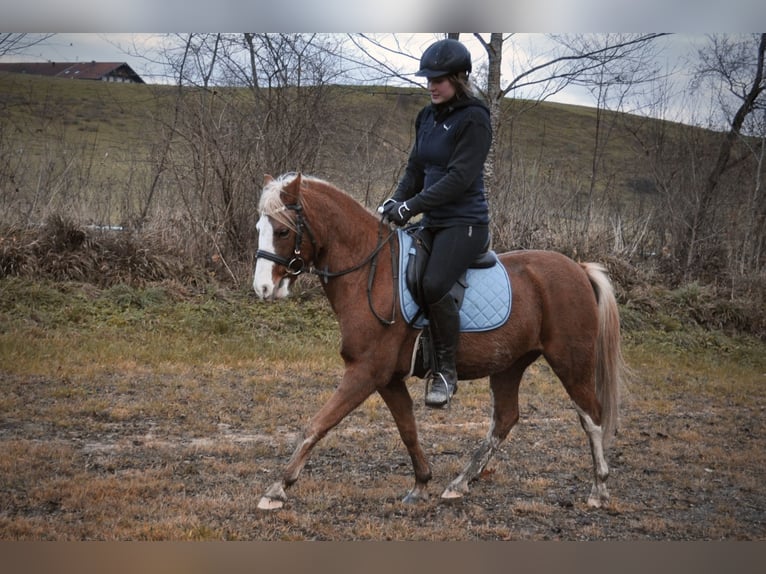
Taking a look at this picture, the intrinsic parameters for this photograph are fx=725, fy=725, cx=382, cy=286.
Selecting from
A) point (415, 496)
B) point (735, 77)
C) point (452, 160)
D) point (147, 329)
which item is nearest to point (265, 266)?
point (452, 160)

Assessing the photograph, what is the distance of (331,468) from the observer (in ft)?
13.2

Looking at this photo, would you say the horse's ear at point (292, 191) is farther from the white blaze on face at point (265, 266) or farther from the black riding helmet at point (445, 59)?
the black riding helmet at point (445, 59)

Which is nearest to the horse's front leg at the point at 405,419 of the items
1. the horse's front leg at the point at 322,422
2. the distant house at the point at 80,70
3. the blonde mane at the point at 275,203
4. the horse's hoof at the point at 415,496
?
the horse's hoof at the point at 415,496

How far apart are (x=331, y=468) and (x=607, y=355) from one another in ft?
5.31

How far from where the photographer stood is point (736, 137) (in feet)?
16.0

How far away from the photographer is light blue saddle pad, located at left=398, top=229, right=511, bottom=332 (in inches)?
134

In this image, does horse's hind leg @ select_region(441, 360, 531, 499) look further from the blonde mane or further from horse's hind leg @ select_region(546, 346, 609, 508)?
the blonde mane

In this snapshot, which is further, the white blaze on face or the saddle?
the saddle

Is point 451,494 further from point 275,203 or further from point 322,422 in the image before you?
point 275,203

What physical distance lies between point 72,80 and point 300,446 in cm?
288

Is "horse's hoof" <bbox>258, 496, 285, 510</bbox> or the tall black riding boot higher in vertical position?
the tall black riding boot

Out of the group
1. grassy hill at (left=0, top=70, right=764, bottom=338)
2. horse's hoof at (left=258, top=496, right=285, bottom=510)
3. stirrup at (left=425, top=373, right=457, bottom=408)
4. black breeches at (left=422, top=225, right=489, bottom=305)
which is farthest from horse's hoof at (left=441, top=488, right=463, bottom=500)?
grassy hill at (left=0, top=70, right=764, bottom=338)
